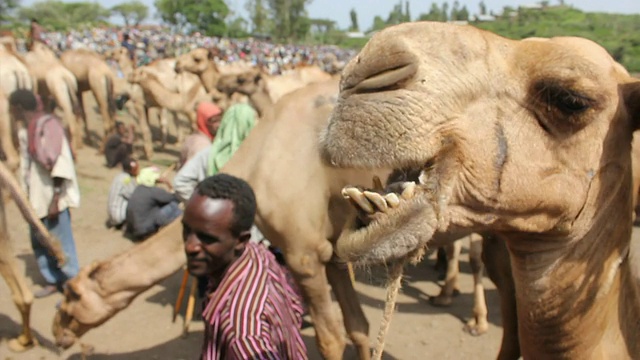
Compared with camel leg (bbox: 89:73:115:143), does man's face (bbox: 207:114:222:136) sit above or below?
above

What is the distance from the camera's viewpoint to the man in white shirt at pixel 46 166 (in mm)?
5805

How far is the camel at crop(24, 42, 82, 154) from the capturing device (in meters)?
13.2

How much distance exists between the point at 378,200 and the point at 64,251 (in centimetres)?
558

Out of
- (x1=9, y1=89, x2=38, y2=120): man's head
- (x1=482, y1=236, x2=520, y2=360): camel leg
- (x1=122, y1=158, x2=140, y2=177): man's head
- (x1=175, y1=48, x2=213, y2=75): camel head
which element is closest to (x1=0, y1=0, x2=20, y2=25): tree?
(x1=175, y1=48, x2=213, y2=75): camel head

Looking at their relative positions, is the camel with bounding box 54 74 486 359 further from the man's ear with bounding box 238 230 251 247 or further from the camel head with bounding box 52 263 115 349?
the man's ear with bounding box 238 230 251 247

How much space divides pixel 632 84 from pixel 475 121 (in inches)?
20.6

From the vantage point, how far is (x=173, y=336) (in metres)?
5.83

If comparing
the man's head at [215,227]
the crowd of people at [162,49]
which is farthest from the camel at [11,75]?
the crowd of people at [162,49]

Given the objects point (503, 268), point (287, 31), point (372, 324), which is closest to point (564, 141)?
point (503, 268)

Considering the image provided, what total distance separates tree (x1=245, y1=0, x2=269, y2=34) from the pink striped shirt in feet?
239

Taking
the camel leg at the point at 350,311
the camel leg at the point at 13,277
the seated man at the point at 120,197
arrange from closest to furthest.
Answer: the camel leg at the point at 350,311, the camel leg at the point at 13,277, the seated man at the point at 120,197

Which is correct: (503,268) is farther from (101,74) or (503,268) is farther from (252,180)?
(101,74)

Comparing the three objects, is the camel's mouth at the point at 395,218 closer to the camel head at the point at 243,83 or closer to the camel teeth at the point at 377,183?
the camel teeth at the point at 377,183

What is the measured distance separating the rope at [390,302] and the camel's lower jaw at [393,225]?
1.8 inches
